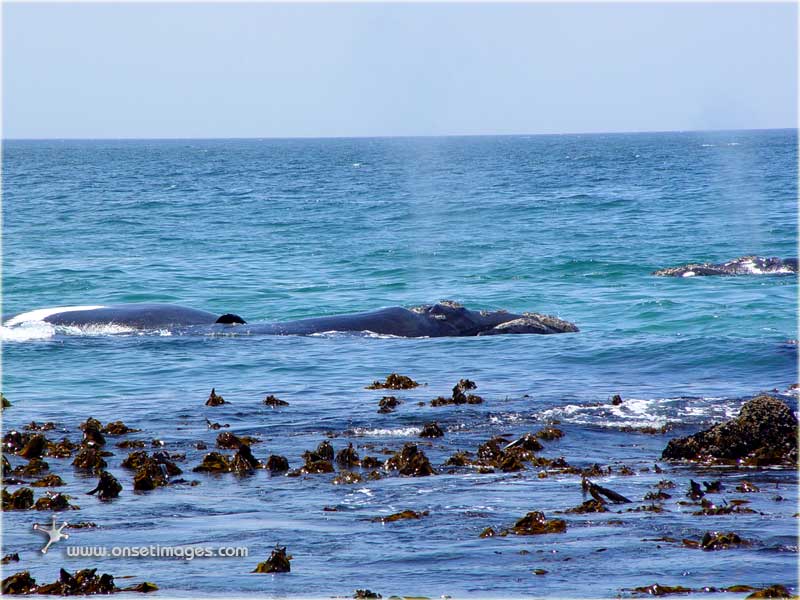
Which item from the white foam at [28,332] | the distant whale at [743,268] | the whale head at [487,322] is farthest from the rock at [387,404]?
the distant whale at [743,268]

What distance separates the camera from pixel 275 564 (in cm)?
788

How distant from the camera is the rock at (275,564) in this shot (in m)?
7.84

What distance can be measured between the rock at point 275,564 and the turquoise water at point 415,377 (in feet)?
0.29

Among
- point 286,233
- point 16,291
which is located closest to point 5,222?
point 286,233

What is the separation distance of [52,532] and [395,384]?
299 inches

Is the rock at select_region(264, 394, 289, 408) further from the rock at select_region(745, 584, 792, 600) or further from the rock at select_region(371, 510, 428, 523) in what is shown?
the rock at select_region(745, 584, 792, 600)

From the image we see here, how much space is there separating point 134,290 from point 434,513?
70.6ft

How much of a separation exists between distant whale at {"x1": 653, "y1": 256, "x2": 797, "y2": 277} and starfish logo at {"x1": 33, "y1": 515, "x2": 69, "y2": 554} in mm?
23508

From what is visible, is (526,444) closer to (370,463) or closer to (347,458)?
(370,463)

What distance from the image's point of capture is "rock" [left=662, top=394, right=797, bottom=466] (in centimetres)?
1137

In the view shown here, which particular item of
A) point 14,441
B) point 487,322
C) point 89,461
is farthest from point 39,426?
point 487,322

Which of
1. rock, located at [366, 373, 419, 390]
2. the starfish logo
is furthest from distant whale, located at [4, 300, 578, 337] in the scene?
the starfish logo

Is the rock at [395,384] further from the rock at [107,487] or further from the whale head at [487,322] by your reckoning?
the rock at [107,487]

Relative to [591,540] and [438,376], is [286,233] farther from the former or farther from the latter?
[591,540]
